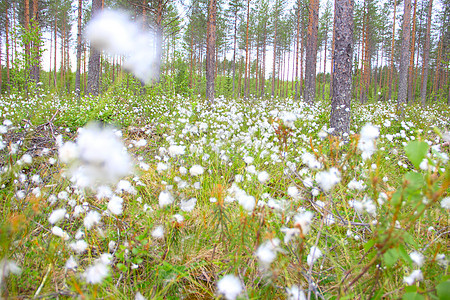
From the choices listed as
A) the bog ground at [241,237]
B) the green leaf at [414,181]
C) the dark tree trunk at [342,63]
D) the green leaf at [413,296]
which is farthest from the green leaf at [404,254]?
the dark tree trunk at [342,63]

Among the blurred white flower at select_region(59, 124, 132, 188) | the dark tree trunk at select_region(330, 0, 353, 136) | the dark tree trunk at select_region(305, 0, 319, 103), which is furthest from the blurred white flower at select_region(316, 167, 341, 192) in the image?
the dark tree trunk at select_region(305, 0, 319, 103)

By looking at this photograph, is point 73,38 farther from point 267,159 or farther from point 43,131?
point 267,159

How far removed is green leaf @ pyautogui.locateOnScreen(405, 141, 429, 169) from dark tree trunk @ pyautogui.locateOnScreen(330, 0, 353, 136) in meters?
3.68

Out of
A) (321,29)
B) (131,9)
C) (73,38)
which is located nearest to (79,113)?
(131,9)

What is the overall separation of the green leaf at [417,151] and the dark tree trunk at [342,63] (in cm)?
368

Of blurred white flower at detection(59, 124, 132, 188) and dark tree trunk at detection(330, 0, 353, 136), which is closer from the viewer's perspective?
blurred white flower at detection(59, 124, 132, 188)

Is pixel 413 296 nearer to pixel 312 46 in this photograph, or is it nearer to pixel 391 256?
pixel 391 256

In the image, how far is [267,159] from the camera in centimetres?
348

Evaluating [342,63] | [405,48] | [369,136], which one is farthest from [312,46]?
[369,136]

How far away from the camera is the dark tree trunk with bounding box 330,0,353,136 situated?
4.31 metres

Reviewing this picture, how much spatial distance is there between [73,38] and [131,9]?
19.7 m

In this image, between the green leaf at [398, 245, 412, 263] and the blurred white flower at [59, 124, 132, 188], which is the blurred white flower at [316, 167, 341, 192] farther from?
the blurred white flower at [59, 124, 132, 188]

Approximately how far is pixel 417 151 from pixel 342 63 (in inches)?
170

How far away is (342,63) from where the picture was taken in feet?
14.8
